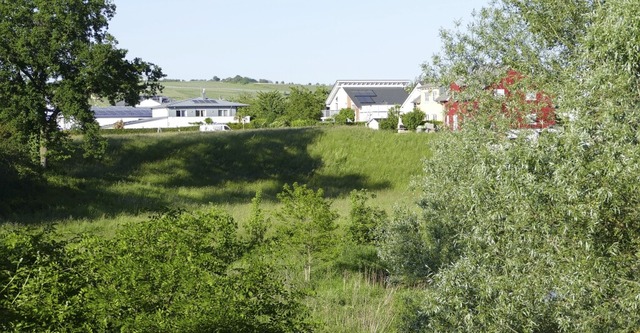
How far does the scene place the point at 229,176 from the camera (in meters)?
49.7

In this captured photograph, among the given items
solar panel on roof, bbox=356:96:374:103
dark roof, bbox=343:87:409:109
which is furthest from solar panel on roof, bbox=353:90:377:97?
solar panel on roof, bbox=356:96:374:103

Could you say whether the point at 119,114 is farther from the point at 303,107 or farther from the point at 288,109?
the point at 303,107

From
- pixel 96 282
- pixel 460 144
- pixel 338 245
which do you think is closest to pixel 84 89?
pixel 338 245

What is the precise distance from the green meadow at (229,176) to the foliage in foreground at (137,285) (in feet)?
34.9

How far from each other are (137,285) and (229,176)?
40.2 meters

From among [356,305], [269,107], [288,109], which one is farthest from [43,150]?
[269,107]

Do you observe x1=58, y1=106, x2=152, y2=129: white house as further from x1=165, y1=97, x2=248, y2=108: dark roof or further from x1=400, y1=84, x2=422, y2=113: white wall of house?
x1=400, y1=84, x2=422, y2=113: white wall of house

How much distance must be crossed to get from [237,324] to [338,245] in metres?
13.8

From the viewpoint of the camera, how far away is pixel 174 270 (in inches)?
396

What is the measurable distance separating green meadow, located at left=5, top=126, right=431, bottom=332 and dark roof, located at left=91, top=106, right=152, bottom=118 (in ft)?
191

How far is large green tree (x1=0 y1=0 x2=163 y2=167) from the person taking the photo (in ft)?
118

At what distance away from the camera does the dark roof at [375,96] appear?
106 metres

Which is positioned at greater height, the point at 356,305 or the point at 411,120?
the point at 411,120

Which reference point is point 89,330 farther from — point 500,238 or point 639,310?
point 639,310
